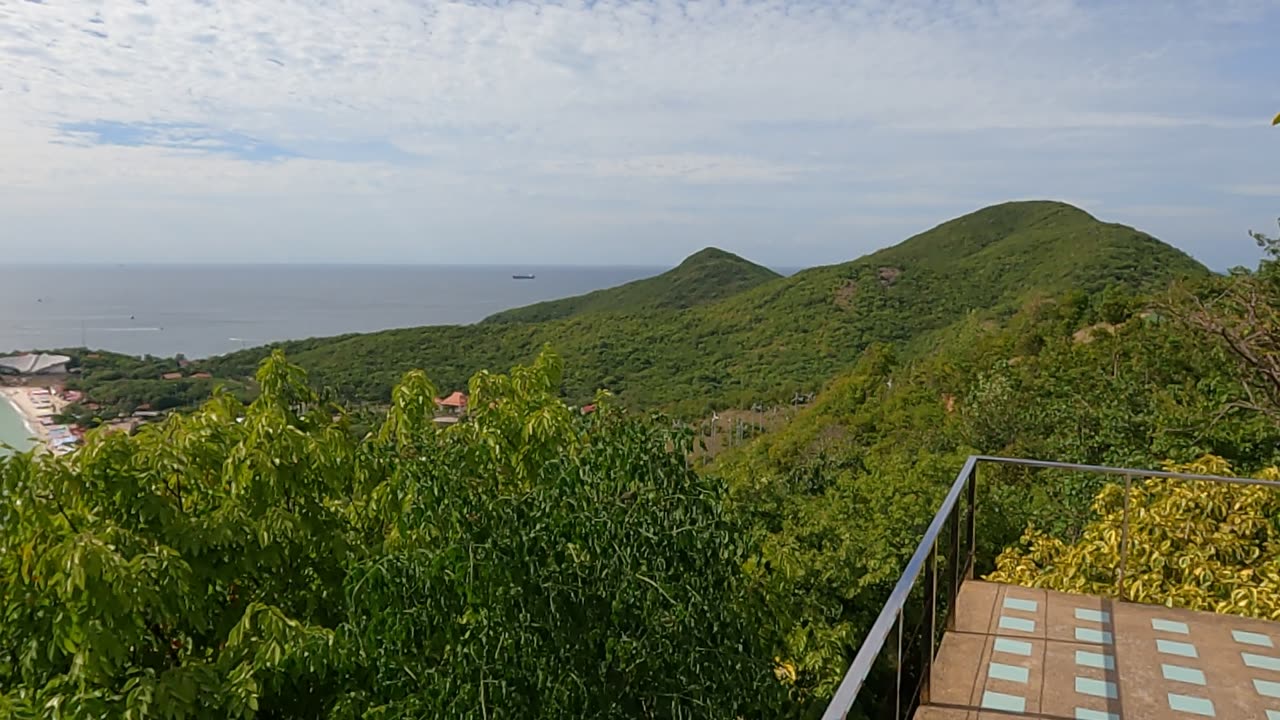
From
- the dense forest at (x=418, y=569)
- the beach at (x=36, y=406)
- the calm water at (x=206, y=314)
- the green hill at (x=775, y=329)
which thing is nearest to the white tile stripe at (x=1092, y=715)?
the dense forest at (x=418, y=569)

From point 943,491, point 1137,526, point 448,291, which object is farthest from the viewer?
point 448,291

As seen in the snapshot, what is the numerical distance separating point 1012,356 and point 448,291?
570 ft

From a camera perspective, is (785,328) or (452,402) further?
(785,328)

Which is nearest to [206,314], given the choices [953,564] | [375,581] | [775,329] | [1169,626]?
[775,329]

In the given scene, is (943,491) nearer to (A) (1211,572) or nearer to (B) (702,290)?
(A) (1211,572)

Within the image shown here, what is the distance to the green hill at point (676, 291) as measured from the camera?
237ft

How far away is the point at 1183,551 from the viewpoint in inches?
202

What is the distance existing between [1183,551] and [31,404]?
20.4 m

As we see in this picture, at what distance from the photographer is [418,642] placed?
383 centimetres

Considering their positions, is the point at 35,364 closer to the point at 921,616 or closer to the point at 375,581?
the point at 375,581

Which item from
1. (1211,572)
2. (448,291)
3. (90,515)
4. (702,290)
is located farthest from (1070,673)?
(448,291)

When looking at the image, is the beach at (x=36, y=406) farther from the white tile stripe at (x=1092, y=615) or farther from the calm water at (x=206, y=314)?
the white tile stripe at (x=1092, y=615)

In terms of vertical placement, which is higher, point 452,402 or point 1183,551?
point 1183,551

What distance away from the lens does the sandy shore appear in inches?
611
